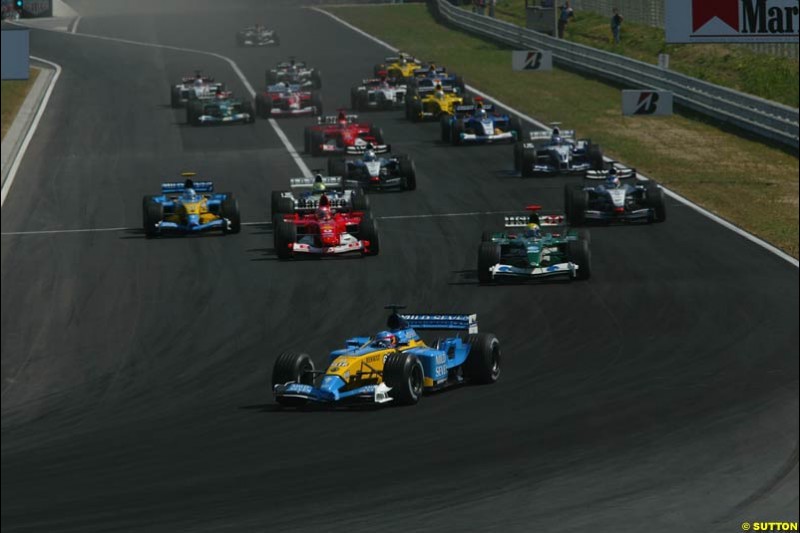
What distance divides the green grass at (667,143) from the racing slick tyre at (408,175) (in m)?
7.18

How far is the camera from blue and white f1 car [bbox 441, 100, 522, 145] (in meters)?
61.2

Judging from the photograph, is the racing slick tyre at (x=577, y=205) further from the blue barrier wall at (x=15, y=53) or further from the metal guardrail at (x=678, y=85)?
the blue barrier wall at (x=15, y=53)

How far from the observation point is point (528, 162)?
171 feet

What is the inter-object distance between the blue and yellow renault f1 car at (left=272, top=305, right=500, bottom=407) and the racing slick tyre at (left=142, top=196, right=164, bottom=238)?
19645mm

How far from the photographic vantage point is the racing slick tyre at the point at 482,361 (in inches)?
796

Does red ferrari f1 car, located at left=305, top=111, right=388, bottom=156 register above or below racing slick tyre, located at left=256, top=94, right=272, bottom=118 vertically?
above

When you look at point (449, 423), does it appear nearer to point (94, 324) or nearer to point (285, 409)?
point (285, 409)

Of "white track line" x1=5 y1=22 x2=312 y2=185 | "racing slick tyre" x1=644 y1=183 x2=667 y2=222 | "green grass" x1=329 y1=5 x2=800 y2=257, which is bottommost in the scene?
"white track line" x1=5 y1=22 x2=312 y2=185

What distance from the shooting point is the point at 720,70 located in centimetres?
6788

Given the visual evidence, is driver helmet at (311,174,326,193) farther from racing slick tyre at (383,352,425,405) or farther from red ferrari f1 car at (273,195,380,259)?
racing slick tyre at (383,352,425,405)

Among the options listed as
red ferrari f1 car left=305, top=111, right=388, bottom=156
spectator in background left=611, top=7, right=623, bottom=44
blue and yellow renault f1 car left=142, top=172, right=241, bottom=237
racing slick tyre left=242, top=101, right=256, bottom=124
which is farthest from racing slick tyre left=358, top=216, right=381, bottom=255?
racing slick tyre left=242, top=101, right=256, bottom=124

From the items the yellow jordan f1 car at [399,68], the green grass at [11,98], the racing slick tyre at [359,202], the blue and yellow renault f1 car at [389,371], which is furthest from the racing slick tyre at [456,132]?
the blue and yellow renault f1 car at [389,371]

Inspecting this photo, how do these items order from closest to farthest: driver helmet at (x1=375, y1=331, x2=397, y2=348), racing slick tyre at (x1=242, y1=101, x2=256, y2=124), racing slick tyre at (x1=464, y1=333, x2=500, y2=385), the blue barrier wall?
the blue barrier wall, driver helmet at (x1=375, y1=331, x2=397, y2=348), racing slick tyre at (x1=464, y1=333, x2=500, y2=385), racing slick tyre at (x1=242, y1=101, x2=256, y2=124)

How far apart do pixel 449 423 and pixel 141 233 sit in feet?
72.2
